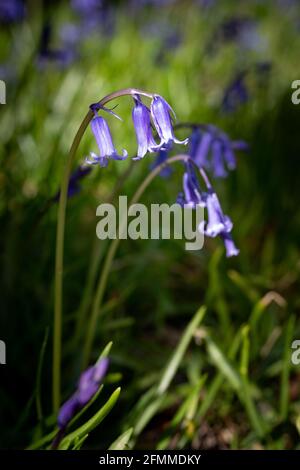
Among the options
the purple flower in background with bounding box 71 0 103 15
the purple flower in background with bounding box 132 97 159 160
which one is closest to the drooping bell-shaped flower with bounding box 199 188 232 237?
the purple flower in background with bounding box 132 97 159 160

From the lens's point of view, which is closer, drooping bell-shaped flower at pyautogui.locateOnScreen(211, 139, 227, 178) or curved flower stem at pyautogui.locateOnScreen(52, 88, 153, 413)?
curved flower stem at pyautogui.locateOnScreen(52, 88, 153, 413)

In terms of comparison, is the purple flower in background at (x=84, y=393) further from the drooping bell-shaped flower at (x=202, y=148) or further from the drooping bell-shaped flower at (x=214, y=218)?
the drooping bell-shaped flower at (x=202, y=148)

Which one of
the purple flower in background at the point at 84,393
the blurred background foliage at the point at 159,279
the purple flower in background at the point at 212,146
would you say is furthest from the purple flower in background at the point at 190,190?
the purple flower in background at the point at 84,393

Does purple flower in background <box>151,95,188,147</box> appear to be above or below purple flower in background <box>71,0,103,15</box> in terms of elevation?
below

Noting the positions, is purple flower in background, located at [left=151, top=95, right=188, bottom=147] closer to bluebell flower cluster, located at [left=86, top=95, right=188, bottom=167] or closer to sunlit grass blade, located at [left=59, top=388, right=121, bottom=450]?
bluebell flower cluster, located at [left=86, top=95, right=188, bottom=167]

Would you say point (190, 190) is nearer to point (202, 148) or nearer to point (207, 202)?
point (207, 202)

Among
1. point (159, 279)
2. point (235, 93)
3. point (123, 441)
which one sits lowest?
point (123, 441)

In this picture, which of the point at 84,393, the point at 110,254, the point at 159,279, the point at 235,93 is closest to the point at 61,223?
the point at 110,254
